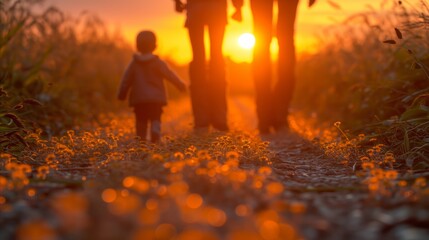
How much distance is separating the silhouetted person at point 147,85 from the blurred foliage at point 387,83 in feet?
6.66

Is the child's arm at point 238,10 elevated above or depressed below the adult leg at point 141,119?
above

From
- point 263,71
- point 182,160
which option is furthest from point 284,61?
point 182,160

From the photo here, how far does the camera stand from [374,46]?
8.35m

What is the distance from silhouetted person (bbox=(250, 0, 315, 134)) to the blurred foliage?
2.56 feet

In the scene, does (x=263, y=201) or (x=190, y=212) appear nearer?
(x=190, y=212)

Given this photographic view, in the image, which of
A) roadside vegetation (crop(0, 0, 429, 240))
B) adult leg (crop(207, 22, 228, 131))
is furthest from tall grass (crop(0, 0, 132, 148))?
adult leg (crop(207, 22, 228, 131))

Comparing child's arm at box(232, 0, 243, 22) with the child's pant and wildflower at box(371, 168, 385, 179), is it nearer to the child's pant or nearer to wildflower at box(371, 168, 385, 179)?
the child's pant

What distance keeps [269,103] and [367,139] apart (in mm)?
2414

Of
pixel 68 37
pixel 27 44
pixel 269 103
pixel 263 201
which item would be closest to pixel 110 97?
pixel 68 37

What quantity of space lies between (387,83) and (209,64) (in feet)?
7.68

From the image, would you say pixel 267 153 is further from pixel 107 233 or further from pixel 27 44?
pixel 27 44

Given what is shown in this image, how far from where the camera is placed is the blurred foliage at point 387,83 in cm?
411

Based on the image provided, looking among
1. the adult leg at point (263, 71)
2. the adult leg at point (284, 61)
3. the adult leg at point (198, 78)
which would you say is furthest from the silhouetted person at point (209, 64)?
the adult leg at point (284, 61)

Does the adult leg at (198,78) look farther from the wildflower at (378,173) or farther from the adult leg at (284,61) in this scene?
the wildflower at (378,173)
